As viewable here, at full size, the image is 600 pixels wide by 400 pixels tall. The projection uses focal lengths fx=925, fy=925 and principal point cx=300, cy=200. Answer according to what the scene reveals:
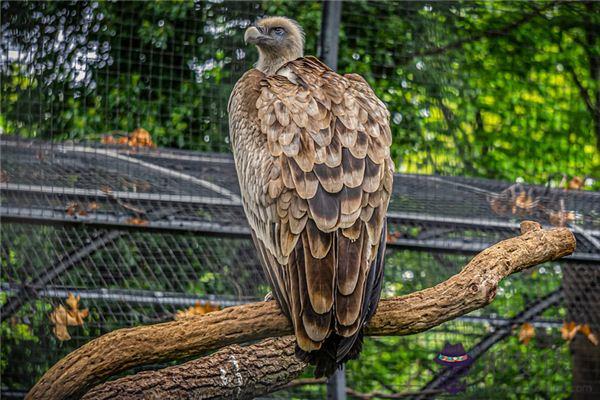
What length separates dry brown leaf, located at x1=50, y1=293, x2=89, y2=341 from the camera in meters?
6.68

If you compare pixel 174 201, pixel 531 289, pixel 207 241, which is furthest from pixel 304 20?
pixel 531 289

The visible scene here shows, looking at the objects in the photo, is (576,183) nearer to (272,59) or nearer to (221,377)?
(272,59)

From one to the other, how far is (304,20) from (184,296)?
2.92 metres

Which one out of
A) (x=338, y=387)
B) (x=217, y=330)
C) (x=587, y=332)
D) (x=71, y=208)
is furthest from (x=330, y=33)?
(x=587, y=332)

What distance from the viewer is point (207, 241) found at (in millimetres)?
7285

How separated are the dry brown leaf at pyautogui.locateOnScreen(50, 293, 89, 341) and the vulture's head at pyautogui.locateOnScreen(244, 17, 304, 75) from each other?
2.31 metres

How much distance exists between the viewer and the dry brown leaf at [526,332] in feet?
26.4

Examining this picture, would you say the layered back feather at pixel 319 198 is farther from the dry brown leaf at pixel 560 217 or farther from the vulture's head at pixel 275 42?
the dry brown leaf at pixel 560 217

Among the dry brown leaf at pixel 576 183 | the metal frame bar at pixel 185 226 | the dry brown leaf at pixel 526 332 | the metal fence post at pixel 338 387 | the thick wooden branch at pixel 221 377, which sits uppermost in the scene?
the dry brown leaf at pixel 576 183

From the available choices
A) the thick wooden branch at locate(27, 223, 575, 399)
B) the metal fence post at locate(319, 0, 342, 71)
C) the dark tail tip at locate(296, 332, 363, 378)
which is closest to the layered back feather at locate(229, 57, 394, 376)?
the dark tail tip at locate(296, 332, 363, 378)

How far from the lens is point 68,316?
22.1 ft

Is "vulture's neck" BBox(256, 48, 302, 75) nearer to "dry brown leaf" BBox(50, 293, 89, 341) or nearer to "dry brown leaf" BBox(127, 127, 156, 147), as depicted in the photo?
"dry brown leaf" BBox(127, 127, 156, 147)

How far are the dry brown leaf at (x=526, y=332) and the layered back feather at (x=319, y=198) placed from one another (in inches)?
170

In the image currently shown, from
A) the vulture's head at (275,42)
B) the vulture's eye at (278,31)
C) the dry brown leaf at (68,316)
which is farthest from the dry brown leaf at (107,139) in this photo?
the vulture's eye at (278,31)
